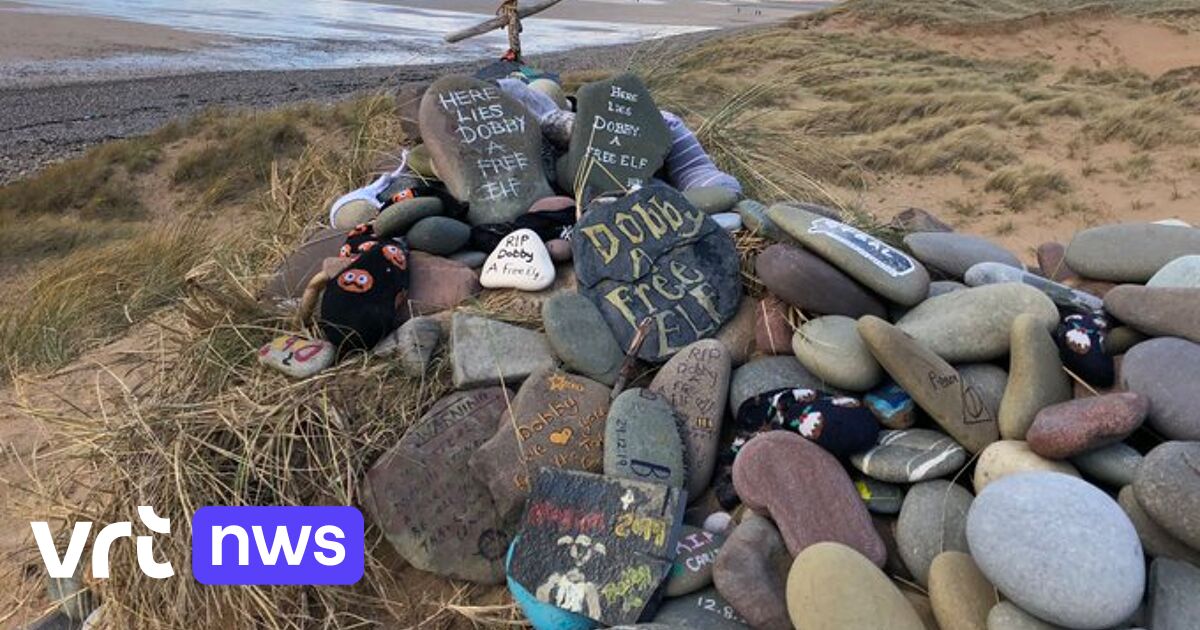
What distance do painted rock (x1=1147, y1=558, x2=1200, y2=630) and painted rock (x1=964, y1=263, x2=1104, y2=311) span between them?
96cm

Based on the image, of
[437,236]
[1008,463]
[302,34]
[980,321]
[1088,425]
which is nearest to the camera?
[1088,425]

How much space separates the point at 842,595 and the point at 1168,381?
104 cm

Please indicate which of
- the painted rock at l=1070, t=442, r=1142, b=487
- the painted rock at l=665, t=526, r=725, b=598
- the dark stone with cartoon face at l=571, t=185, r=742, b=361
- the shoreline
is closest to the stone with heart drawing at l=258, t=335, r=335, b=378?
the dark stone with cartoon face at l=571, t=185, r=742, b=361

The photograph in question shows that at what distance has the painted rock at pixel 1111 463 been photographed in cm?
210

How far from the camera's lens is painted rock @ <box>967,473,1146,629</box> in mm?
1733

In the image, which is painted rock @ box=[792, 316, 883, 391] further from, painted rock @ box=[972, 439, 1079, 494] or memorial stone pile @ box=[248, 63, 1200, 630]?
painted rock @ box=[972, 439, 1079, 494]

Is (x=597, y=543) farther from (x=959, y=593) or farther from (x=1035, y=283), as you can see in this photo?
(x=1035, y=283)

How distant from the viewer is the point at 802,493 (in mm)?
2227

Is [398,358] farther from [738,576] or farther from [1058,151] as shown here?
[1058,151]

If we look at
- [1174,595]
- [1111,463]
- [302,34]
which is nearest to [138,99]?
[302,34]

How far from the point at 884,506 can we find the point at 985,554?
0.45 meters

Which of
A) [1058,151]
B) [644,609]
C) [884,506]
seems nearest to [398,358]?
[644,609]

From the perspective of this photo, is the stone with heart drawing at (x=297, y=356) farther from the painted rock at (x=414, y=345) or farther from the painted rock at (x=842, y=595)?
the painted rock at (x=842, y=595)

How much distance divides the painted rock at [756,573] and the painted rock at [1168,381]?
3.15 feet
